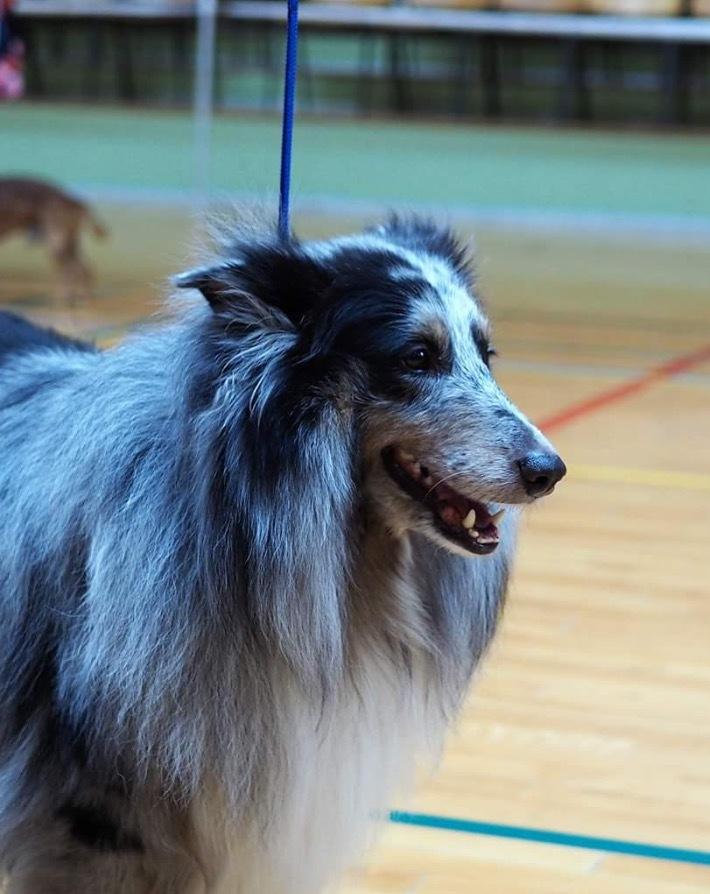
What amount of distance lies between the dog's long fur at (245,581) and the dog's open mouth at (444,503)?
20mm

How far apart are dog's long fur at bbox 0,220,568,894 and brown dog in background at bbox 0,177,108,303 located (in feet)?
23.8

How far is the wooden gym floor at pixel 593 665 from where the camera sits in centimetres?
280

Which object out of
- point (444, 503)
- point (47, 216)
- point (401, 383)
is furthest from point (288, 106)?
point (47, 216)

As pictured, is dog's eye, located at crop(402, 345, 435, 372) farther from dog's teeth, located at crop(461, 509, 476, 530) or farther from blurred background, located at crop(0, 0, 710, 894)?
blurred background, located at crop(0, 0, 710, 894)

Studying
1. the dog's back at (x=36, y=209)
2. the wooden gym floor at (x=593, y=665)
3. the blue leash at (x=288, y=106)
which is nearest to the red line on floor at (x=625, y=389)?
the wooden gym floor at (x=593, y=665)

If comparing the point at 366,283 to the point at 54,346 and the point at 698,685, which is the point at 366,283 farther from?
the point at 698,685

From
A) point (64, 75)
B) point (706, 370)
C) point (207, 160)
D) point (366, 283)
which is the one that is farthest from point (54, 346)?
point (64, 75)

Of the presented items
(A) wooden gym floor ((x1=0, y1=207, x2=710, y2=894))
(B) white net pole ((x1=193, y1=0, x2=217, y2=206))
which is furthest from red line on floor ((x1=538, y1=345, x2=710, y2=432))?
(B) white net pole ((x1=193, y1=0, x2=217, y2=206))

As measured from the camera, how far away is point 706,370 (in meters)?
7.64

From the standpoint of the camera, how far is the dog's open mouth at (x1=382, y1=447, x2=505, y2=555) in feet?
7.09

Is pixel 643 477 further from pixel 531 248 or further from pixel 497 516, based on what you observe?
pixel 531 248

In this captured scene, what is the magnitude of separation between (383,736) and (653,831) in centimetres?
85

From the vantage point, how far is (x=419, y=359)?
7.13ft

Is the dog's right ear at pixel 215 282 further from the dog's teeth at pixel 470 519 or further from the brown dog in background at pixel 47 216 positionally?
the brown dog in background at pixel 47 216
